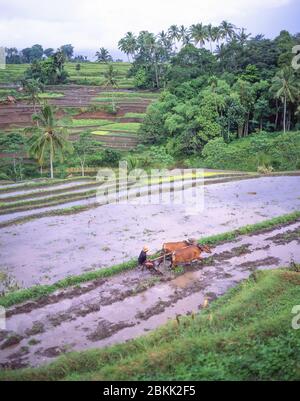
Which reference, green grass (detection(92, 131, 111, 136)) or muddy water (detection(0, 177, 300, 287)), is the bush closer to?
muddy water (detection(0, 177, 300, 287))

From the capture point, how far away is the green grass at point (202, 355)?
23.7 ft

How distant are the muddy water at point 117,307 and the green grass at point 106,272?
31 centimetres

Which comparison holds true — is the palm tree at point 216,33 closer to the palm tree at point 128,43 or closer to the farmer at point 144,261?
the palm tree at point 128,43

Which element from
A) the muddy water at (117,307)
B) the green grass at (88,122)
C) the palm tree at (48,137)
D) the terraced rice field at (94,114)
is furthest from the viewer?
the green grass at (88,122)

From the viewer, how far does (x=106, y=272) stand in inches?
505

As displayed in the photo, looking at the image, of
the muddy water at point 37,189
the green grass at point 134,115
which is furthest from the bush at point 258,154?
the green grass at point 134,115

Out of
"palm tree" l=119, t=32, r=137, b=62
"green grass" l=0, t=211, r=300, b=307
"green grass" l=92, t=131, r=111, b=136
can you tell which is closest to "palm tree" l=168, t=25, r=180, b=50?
"palm tree" l=119, t=32, r=137, b=62

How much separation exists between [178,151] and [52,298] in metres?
30.4

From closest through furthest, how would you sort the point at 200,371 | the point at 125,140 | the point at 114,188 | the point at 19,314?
the point at 200,371 → the point at 19,314 → the point at 114,188 → the point at 125,140

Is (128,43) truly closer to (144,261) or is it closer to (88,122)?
(88,122)

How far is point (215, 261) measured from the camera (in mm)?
13906

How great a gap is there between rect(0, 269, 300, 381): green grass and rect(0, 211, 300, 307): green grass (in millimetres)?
3437
